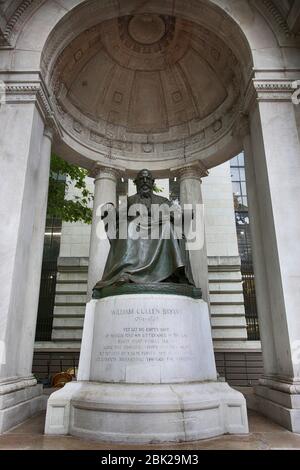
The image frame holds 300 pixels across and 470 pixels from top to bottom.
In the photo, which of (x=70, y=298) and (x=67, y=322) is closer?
(x=67, y=322)

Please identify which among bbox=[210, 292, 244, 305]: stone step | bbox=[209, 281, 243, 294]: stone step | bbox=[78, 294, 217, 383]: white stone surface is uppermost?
bbox=[209, 281, 243, 294]: stone step

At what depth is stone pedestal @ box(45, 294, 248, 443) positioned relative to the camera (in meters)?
5.05

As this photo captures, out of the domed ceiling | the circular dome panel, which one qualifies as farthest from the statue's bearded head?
the circular dome panel

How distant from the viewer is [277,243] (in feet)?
23.9

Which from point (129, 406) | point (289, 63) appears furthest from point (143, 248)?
point (289, 63)

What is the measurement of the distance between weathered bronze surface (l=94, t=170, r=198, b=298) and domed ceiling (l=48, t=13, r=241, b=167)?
6.76 metres

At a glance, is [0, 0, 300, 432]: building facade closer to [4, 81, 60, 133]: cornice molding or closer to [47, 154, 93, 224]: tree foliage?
[4, 81, 60, 133]: cornice molding

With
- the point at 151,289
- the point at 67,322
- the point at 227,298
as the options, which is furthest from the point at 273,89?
the point at 67,322

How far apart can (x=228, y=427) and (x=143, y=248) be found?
3544 mm

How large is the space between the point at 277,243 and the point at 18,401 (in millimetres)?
6173

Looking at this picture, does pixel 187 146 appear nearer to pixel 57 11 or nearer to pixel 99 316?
pixel 57 11

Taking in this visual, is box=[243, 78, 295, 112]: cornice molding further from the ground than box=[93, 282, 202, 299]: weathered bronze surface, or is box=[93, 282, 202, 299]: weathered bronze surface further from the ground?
box=[243, 78, 295, 112]: cornice molding

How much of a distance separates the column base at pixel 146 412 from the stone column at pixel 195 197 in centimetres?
605

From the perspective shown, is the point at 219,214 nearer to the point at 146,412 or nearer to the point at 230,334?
the point at 230,334
